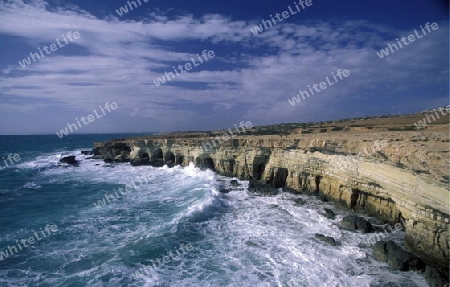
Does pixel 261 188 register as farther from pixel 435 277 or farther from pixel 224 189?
pixel 435 277

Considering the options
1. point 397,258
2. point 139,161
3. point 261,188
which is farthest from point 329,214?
point 139,161

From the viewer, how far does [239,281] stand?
11.3 meters

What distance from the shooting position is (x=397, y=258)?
1188 cm

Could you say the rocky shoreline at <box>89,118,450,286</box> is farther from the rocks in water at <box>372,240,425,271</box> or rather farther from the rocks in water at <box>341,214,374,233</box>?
the rocks in water at <box>341,214,374,233</box>

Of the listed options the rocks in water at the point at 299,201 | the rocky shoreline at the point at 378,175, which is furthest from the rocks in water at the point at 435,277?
the rocks in water at the point at 299,201

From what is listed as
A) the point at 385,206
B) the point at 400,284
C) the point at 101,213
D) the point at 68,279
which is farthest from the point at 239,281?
the point at 101,213

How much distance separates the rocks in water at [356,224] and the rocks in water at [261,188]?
8099mm

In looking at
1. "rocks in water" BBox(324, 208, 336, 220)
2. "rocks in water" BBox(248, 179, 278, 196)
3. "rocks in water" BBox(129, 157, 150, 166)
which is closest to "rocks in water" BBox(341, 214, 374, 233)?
"rocks in water" BBox(324, 208, 336, 220)

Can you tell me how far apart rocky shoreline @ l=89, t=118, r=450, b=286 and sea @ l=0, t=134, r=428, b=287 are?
126 cm

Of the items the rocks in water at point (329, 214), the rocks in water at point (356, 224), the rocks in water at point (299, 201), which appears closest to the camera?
the rocks in water at point (356, 224)

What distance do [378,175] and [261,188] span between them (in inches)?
433

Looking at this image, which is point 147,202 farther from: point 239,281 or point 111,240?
point 239,281

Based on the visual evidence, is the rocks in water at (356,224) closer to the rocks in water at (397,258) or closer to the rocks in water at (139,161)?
the rocks in water at (397,258)

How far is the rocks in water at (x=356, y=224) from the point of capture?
50.4 feet
